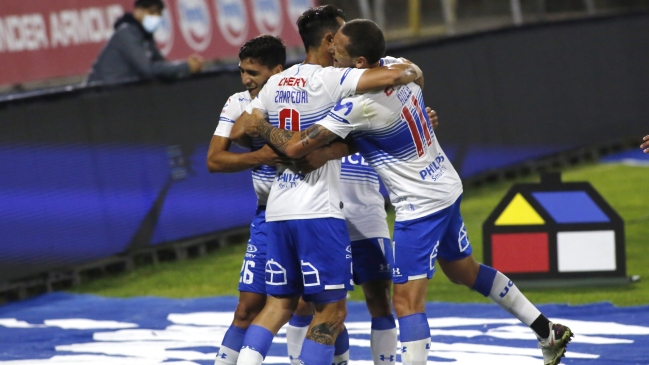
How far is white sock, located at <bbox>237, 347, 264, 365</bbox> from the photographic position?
5707 mm

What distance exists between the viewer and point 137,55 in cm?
1162

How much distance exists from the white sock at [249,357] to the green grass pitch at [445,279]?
3729 millimetres

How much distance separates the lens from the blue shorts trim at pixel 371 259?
6.14 metres

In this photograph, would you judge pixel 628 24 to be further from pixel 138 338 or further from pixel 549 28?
pixel 138 338

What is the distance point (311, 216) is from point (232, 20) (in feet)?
36.0

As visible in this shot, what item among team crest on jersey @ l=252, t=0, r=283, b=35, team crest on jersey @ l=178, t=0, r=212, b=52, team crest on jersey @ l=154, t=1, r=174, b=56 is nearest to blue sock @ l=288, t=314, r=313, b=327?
team crest on jersey @ l=154, t=1, r=174, b=56

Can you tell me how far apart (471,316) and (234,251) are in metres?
3.81

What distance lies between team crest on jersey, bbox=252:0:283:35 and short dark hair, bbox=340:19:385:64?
36.9 ft

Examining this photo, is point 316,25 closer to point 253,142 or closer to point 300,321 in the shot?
point 253,142

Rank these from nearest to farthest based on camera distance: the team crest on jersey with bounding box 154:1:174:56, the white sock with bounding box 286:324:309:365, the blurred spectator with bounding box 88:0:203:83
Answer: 1. the white sock with bounding box 286:324:309:365
2. the blurred spectator with bounding box 88:0:203:83
3. the team crest on jersey with bounding box 154:1:174:56

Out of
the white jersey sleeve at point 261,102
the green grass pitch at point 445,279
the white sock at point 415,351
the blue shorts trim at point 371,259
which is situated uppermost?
the white jersey sleeve at point 261,102

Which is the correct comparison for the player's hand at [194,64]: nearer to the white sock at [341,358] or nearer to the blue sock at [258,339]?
the white sock at [341,358]

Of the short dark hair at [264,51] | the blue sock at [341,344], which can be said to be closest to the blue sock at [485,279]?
the blue sock at [341,344]

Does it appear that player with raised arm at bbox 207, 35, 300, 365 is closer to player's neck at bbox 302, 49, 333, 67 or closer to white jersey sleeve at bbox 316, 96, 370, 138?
player's neck at bbox 302, 49, 333, 67
